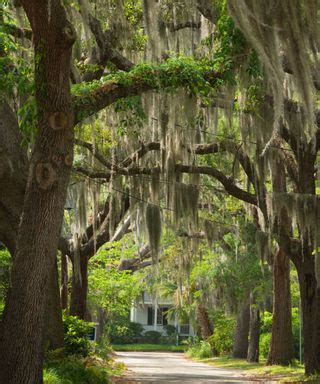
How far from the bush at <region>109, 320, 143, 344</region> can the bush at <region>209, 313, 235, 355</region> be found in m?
16.1

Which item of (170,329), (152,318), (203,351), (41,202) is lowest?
(203,351)

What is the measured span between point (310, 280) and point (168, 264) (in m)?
13.1

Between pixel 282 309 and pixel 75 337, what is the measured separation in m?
7.48

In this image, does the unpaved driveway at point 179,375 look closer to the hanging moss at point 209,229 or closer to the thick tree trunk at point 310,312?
the thick tree trunk at point 310,312

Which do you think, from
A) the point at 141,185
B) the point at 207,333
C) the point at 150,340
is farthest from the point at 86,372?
the point at 150,340

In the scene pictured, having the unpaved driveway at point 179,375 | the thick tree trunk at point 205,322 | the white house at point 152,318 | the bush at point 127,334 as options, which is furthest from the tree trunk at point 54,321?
the white house at point 152,318

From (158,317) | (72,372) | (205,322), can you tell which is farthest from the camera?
(158,317)

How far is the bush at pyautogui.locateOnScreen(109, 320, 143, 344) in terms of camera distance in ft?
160

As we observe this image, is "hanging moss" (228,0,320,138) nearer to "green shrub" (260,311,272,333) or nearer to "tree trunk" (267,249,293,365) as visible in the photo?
"tree trunk" (267,249,293,365)

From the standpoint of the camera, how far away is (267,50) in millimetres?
7812

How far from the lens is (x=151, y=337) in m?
52.4

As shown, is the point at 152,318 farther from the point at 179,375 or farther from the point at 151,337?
the point at 179,375

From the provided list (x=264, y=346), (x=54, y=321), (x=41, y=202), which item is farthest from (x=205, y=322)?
(x=41, y=202)

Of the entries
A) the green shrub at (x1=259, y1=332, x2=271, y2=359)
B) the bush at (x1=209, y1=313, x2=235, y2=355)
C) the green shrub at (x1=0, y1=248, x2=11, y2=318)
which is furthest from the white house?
the green shrub at (x1=0, y1=248, x2=11, y2=318)
